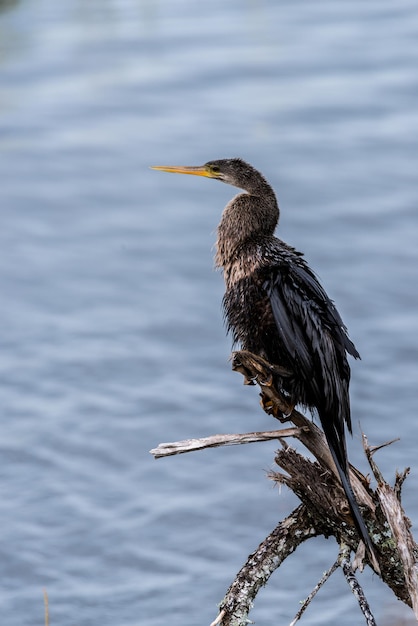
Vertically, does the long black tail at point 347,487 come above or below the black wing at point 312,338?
below

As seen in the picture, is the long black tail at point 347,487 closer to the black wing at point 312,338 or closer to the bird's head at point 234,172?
the black wing at point 312,338

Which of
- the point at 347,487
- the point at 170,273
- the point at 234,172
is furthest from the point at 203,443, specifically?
the point at 170,273

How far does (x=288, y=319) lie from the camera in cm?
619

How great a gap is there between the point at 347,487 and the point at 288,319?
32.1 inches

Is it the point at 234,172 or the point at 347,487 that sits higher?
the point at 234,172

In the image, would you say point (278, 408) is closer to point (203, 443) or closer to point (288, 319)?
point (288, 319)

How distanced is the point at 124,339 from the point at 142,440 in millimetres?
1165

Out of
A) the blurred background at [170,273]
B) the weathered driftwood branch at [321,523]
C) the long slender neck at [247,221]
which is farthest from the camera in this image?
the blurred background at [170,273]

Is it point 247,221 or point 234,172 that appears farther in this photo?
point 234,172

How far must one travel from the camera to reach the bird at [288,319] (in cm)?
609

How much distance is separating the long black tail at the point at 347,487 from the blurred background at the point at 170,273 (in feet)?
5.50

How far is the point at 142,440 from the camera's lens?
11.4 m

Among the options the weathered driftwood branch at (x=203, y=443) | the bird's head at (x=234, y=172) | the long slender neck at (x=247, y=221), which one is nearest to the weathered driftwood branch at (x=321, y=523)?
the weathered driftwood branch at (x=203, y=443)

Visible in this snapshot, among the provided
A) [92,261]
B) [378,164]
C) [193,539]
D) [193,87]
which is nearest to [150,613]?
[193,539]
